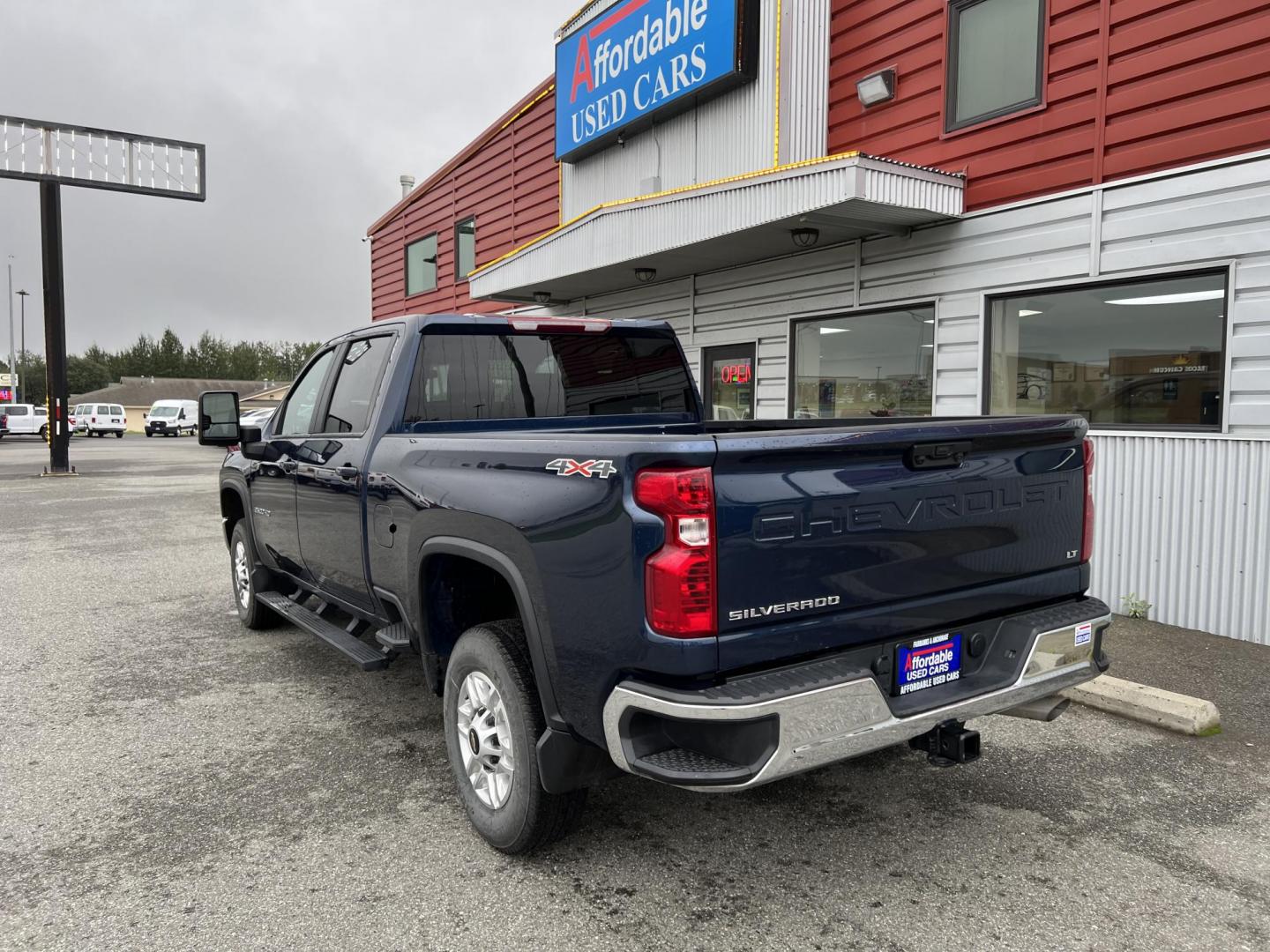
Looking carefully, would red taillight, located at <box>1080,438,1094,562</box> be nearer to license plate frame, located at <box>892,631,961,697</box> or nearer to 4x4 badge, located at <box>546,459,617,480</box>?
license plate frame, located at <box>892,631,961,697</box>

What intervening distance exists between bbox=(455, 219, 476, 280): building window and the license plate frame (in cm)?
1381

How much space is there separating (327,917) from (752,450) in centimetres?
193

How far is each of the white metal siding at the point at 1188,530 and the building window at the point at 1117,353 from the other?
272 mm

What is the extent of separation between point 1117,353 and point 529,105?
9.82 m

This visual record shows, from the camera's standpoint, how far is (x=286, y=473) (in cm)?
480

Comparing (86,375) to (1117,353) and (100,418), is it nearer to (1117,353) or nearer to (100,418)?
(100,418)

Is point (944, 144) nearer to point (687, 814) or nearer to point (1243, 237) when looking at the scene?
point (1243, 237)

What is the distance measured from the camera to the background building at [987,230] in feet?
19.1

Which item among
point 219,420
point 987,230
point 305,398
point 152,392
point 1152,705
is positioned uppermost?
point 152,392

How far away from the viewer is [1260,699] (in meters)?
4.70

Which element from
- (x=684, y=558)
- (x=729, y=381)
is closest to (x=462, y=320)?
(x=684, y=558)

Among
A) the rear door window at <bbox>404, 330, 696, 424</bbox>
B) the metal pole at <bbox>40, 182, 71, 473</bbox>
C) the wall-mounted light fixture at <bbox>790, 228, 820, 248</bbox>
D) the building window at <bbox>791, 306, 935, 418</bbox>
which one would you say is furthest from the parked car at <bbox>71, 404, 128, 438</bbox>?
the rear door window at <bbox>404, 330, 696, 424</bbox>

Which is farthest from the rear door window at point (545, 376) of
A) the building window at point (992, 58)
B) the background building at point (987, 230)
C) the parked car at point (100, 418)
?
the parked car at point (100, 418)

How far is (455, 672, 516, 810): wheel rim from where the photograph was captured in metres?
3.02
